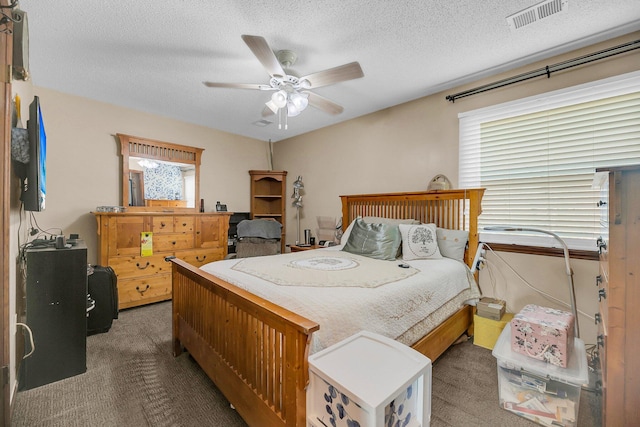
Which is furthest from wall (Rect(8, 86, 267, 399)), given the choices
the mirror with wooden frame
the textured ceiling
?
the textured ceiling

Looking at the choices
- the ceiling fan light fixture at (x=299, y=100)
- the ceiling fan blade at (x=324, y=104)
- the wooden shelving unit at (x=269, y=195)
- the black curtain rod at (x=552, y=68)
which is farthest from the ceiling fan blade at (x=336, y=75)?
the wooden shelving unit at (x=269, y=195)

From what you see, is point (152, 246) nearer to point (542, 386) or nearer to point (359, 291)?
point (359, 291)

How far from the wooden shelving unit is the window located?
3020 millimetres

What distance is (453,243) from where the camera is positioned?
2.49 metres

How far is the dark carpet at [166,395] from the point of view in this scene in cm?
150

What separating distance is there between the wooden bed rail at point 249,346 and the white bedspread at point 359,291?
0.40 feet

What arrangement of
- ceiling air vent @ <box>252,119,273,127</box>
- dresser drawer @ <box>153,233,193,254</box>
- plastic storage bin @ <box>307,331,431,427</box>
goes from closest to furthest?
plastic storage bin @ <box>307,331,431,427</box>
dresser drawer @ <box>153,233,193,254</box>
ceiling air vent @ <box>252,119,273,127</box>

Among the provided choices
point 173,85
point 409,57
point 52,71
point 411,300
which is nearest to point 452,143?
point 409,57

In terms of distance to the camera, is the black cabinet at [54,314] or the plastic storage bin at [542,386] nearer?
the plastic storage bin at [542,386]

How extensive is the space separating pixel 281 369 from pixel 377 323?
538 mm

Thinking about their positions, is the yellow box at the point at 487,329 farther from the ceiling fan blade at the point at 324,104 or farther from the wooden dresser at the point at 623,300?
the ceiling fan blade at the point at 324,104

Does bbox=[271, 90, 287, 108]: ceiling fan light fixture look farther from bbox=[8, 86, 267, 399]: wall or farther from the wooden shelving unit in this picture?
the wooden shelving unit

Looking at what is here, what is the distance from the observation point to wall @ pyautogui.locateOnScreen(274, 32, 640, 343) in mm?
2164

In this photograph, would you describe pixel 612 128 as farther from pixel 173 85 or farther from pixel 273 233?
pixel 173 85
